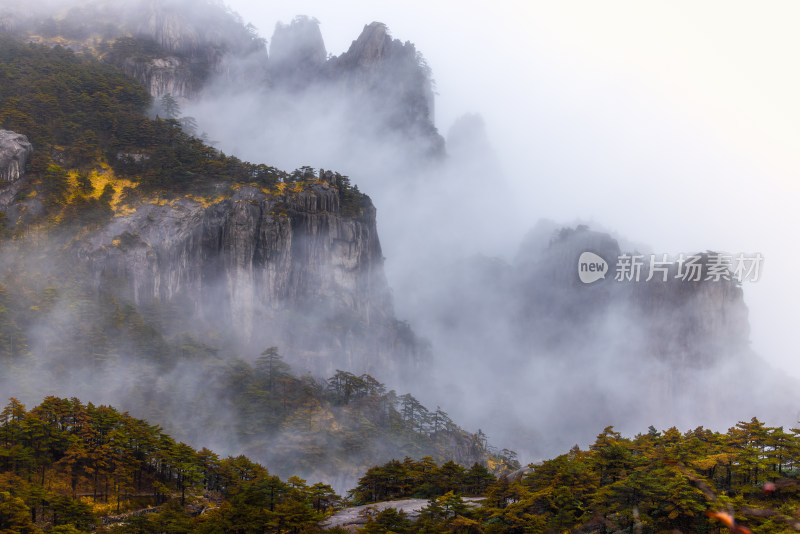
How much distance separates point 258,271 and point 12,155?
146 ft

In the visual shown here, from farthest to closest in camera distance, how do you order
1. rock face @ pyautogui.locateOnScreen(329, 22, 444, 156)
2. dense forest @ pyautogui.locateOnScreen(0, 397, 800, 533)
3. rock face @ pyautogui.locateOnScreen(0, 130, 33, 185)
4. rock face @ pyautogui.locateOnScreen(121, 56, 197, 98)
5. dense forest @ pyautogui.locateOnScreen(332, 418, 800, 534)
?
rock face @ pyautogui.locateOnScreen(329, 22, 444, 156)
rock face @ pyautogui.locateOnScreen(121, 56, 197, 98)
rock face @ pyautogui.locateOnScreen(0, 130, 33, 185)
dense forest @ pyautogui.locateOnScreen(0, 397, 800, 533)
dense forest @ pyautogui.locateOnScreen(332, 418, 800, 534)

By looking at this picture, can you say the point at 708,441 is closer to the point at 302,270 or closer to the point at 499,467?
the point at 499,467

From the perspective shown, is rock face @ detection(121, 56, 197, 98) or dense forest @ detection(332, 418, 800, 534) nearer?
dense forest @ detection(332, 418, 800, 534)

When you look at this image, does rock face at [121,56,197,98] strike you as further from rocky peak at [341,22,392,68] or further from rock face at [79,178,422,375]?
rocky peak at [341,22,392,68]

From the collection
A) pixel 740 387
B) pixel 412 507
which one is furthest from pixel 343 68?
pixel 412 507

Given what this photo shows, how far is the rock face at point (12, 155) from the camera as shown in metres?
95.8

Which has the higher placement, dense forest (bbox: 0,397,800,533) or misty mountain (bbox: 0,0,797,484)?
misty mountain (bbox: 0,0,797,484)

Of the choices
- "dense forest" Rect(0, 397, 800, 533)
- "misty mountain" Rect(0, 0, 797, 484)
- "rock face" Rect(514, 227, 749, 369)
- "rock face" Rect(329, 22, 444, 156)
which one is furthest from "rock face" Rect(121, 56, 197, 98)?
"rock face" Rect(514, 227, 749, 369)

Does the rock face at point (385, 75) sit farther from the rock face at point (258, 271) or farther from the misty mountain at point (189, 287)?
the rock face at point (258, 271)

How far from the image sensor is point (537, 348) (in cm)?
19425

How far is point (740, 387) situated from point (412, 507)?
154026mm

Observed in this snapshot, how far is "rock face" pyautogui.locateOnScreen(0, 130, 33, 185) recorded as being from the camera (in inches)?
3770

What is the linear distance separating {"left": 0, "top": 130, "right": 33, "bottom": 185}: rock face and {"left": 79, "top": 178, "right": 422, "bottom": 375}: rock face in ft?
53.6

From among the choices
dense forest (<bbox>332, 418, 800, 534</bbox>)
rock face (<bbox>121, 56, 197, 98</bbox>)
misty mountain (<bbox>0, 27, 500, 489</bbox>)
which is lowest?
dense forest (<bbox>332, 418, 800, 534</bbox>)
